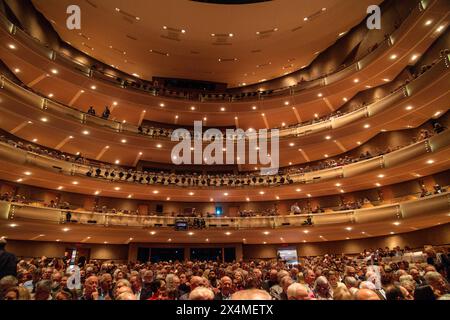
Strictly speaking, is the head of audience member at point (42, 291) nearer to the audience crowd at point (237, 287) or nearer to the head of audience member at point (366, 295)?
the audience crowd at point (237, 287)

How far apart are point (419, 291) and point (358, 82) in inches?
716

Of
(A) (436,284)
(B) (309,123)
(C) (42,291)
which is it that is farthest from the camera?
(B) (309,123)

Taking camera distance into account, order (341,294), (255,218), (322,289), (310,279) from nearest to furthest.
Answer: (341,294)
(322,289)
(310,279)
(255,218)

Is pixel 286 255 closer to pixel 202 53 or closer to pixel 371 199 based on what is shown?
pixel 371 199

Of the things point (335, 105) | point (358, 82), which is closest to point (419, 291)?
point (358, 82)

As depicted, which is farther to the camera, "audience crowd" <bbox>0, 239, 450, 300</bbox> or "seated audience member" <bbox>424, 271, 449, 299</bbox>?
"seated audience member" <bbox>424, 271, 449, 299</bbox>

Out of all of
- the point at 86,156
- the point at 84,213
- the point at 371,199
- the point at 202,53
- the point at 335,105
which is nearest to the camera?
the point at 84,213

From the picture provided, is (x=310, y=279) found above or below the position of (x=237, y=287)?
above

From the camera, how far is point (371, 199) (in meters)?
18.7

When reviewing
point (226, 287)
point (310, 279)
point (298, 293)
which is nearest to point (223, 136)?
point (310, 279)

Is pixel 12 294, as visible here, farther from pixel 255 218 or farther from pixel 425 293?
pixel 255 218

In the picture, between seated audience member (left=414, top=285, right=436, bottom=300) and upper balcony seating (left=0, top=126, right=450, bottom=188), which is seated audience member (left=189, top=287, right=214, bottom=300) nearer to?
seated audience member (left=414, top=285, right=436, bottom=300)

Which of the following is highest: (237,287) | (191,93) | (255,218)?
(191,93)

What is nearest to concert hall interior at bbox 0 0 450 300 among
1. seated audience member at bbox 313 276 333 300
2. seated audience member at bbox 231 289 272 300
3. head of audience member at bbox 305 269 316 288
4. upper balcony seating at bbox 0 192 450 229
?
upper balcony seating at bbox 0 192 450 229
